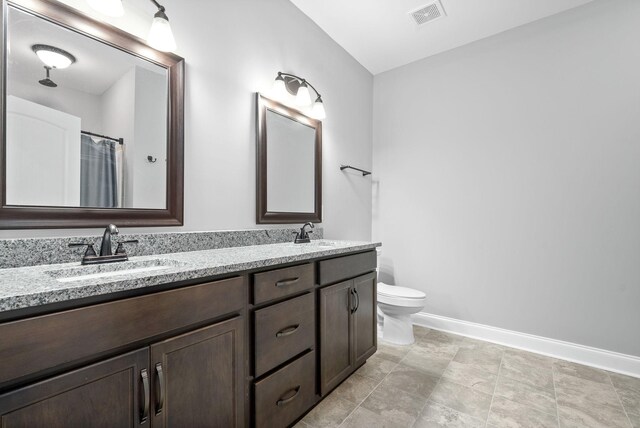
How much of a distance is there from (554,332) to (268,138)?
266 cm

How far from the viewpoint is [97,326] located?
76cm

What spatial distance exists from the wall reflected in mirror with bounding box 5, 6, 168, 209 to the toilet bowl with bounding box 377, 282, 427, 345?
1821mm

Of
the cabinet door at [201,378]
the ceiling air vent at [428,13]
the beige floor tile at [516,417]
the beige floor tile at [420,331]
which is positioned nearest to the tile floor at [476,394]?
the beige floor tile at [516,417]

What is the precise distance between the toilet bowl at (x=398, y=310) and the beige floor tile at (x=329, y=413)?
0.92 m

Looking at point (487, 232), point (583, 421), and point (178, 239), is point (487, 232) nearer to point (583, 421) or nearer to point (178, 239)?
point (583, 421)

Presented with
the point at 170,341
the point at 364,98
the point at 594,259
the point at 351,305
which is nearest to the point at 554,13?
the point at 364,98

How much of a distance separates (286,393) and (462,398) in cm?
108

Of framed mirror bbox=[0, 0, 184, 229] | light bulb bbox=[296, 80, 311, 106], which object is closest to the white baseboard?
light bulb bbox=[296, 80, 311, 106]

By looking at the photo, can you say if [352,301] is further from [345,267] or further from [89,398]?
[89,398]

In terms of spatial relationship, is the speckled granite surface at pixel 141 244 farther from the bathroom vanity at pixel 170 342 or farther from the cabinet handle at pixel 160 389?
the cabinet handle at pixel 160 389

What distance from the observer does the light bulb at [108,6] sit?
3.78 ft

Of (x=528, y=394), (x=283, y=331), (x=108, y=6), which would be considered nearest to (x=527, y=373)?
(x=528, y=394)

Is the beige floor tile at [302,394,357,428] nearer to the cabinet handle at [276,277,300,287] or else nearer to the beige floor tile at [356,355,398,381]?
the beige floor tile at [356,355,398,381]

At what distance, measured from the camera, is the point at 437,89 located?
9.30 ft
